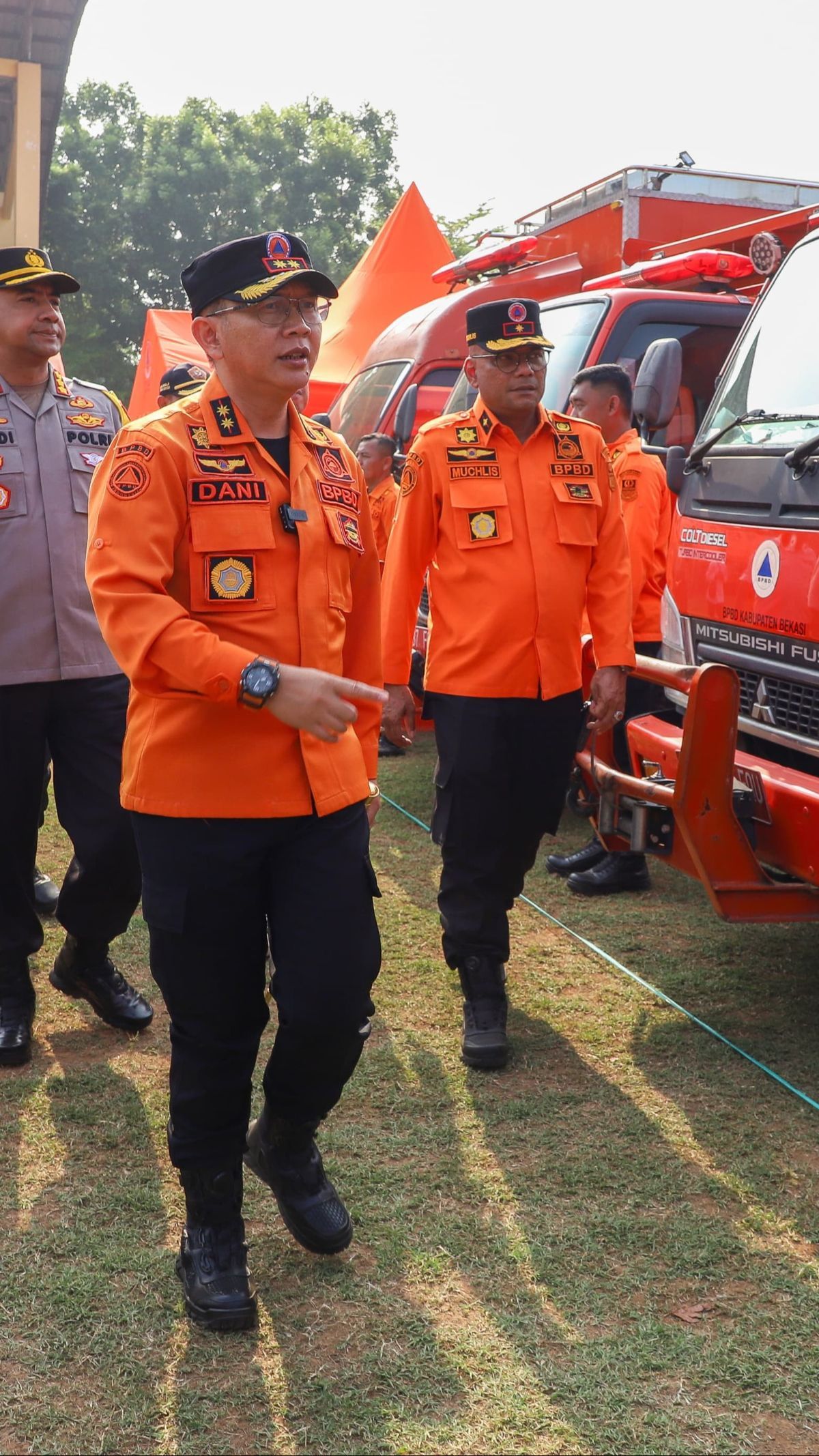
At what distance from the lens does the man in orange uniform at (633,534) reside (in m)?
5.66

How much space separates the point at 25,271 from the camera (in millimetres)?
4148

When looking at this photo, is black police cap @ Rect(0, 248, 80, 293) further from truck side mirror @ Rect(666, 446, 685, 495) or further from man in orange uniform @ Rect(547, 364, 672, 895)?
man in orange uniform @ Rect(547, 364, 672, 895)

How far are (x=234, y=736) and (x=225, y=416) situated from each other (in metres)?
0.64

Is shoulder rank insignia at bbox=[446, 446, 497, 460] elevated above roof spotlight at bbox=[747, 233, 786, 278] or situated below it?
below

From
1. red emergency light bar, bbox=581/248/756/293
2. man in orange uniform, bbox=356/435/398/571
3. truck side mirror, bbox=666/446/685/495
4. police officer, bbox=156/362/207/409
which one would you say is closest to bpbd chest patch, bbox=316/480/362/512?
truck side mirror, bbox=666/446/685/495

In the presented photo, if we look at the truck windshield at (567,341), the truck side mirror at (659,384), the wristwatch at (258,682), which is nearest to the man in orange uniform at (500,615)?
the truck side mirror at (659,384)

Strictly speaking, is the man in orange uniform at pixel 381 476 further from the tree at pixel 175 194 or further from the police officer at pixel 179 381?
the tree at pixel 175 194

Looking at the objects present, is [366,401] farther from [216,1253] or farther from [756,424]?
[216,1253]

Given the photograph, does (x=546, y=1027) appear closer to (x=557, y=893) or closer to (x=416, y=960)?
(x=416, y=960)

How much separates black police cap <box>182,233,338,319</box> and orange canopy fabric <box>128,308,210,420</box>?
14884 millimetres

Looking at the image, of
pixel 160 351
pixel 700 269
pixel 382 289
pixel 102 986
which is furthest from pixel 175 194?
pixel 102 986

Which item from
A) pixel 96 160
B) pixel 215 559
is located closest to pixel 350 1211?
pixel 215 559

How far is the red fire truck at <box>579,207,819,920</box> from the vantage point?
392 centimetres

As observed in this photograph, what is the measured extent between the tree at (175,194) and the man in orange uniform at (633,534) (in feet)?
112
